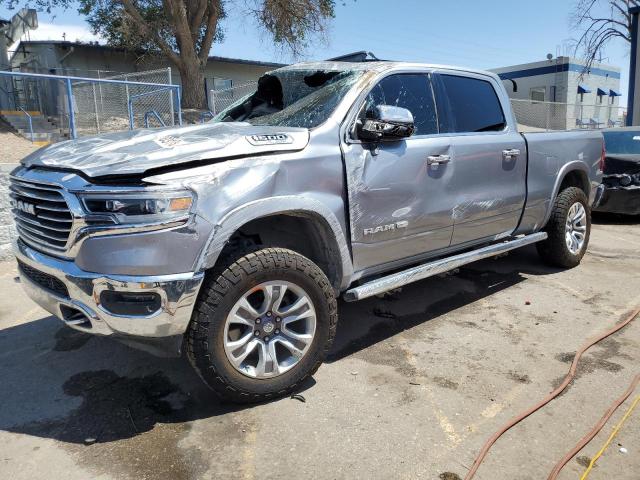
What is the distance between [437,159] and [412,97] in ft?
1.71

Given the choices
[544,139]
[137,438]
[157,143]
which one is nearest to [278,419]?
[137,438]

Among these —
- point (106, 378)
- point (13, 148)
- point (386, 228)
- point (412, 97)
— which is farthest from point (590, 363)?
point (13, 148)

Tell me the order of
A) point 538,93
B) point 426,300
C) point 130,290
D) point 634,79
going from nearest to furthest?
point 130,290, point 426,300, point 634,79, point 538,93

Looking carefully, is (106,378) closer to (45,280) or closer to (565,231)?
(45,280)

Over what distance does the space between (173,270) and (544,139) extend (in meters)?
4.04

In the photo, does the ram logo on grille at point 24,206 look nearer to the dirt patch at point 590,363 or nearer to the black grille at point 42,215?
the black grille at point 42,215

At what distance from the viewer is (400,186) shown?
3607mm

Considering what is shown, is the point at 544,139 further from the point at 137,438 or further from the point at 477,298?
the point at 137,438

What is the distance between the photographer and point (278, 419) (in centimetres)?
296

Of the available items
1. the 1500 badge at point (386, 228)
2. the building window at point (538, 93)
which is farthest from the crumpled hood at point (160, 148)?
the building window at point (538, 93)

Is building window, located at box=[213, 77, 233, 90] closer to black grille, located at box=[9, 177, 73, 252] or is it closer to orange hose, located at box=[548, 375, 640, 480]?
black grille, located at box=[9, 177, 73, 252]

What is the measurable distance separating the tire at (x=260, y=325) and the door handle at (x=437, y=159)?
4.27 ft

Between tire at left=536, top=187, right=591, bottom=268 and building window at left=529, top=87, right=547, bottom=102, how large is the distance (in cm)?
3516

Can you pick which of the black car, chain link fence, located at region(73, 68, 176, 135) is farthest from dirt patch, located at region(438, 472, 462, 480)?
chain link fence, located at region(73, 68, 176, 135)
